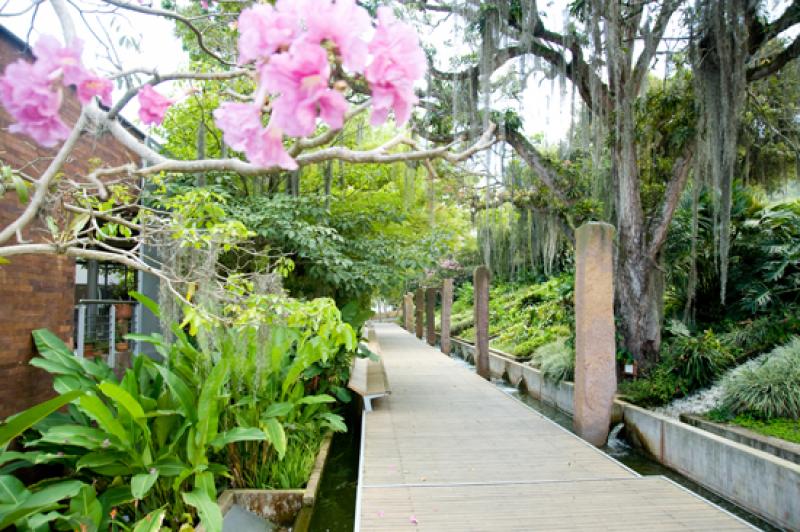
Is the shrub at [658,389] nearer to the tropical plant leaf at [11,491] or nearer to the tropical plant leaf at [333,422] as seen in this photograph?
the tropical plant leaf at [333,422]

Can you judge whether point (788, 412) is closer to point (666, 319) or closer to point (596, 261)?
point (596, 261)

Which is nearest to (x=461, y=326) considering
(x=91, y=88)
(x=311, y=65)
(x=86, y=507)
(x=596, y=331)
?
(x=596, y=331)

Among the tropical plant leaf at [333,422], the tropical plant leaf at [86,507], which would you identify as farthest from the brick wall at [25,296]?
the tropical plant leaf at [333,422]

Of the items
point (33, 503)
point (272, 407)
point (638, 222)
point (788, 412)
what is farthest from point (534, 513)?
point (638, 222)

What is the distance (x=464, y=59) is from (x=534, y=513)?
21.4 feet

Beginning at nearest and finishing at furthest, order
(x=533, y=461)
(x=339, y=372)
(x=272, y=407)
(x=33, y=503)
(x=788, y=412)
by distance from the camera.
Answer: (x=33, y=503) → (x=272, y=407) → (x=533, y=461) → (x=788, y=412) → (x=339, y=372)

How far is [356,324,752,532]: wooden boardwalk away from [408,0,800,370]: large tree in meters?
2.49

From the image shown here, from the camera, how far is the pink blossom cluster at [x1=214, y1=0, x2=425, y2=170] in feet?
2.39

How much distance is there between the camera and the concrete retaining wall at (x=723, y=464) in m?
3.48

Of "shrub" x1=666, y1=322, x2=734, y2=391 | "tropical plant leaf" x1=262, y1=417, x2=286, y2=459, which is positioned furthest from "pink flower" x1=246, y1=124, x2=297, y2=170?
"shrub" x1=666, y1=322, x2=734, y2=391

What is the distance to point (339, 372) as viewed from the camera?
615cm

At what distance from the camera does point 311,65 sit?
717 mm

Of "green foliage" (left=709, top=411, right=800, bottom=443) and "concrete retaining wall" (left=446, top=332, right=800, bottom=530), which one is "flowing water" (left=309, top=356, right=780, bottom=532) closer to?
"concrete retaining wall" (left=446, top=332, right=800, bottom=530)

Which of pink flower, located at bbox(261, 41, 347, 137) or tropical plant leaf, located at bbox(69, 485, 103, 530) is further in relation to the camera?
tropical plant leaf, located at bbox(69, 485, 103, 530)
